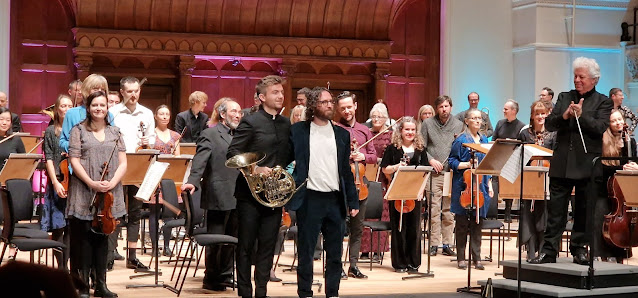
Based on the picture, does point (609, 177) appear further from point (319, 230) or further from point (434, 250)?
point (319, 230)

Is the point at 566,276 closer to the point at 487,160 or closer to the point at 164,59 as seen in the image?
the point at 487,160

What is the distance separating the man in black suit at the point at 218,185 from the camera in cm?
609

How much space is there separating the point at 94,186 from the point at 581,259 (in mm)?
3265

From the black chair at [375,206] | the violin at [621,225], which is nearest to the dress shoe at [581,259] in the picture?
the violin at [621,225]

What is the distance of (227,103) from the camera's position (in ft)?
20.7

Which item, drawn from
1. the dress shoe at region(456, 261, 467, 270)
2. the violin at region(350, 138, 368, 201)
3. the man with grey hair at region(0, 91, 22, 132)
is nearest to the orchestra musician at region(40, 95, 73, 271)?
the violin at region(350, 138, 368, 201)

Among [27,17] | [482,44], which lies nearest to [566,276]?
[482,44]

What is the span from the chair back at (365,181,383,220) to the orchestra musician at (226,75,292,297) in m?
2.04

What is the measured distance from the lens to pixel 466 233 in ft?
25.3

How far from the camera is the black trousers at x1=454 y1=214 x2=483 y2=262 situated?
7543 millimetres

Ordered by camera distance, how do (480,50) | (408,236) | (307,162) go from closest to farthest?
(307,162)
(408,236)
(480,50)

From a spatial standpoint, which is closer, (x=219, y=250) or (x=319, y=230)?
(x=319, y=230)

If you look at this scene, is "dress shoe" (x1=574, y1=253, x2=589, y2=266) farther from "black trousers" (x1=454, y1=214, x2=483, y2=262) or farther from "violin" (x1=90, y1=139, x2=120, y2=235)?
"violin" (x1=90, y1=139, x2=120, y2=235)

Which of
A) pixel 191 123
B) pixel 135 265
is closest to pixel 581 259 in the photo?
pixel 135 265
